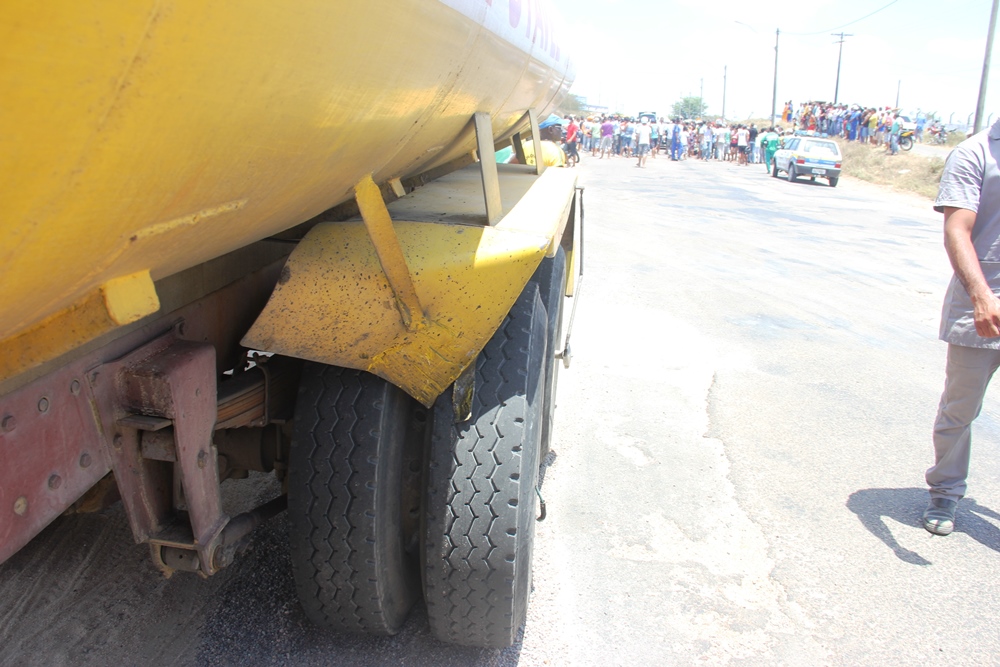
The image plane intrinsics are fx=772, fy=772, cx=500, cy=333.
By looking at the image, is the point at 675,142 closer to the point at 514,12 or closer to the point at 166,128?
the point at 514,12

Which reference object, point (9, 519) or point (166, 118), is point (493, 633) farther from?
point (166, 118)

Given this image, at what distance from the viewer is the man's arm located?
10.00ft

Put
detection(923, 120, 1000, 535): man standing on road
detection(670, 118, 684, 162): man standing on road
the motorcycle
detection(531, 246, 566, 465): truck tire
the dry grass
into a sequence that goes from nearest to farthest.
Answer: detection(531, 246, 566, 465): truck tire → detection(923, 120, 1000, 535): man standing on road → the dry grass → the motorcycle → detection(670, 118, 684, 162): man standing on road

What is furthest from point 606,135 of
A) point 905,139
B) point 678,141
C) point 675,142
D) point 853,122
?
point 853,122

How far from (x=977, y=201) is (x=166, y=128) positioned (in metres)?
3.30

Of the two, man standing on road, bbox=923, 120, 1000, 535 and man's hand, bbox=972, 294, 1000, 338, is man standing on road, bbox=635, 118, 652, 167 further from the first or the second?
man's hand, bbox=972, 294, 1000, 338

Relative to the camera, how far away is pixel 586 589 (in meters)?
2.91

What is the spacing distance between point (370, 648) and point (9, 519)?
1435 mm

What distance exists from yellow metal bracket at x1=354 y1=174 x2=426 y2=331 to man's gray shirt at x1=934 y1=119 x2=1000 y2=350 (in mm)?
2500

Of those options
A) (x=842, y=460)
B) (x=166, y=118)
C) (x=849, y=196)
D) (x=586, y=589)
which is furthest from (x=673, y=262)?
(x=849, y=196)

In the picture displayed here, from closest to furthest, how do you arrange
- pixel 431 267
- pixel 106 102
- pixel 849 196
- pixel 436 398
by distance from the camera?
pixel 106 102, pixel 431 267, pixel 436 398, pixel 849 196

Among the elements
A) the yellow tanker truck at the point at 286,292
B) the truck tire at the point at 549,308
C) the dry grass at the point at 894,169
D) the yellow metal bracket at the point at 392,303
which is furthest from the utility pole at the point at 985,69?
the yellow metal bracket at the point at 392,303

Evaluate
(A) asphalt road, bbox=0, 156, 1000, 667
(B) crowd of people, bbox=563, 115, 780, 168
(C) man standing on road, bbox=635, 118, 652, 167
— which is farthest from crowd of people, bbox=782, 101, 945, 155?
(A) asphalt road, bbox=0, 156, 1000, 667

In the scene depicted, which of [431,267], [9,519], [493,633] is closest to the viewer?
[9,519]
